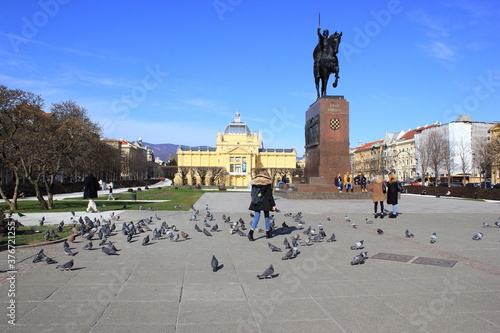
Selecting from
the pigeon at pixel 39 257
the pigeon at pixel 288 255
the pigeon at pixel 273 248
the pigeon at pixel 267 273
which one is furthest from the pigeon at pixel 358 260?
the pigeon at pixel 39 257

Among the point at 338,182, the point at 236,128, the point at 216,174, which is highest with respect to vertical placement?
the point at 236,128

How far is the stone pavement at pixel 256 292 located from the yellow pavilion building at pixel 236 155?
4315 inches

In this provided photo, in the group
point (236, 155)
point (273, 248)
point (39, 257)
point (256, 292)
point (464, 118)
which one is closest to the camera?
point (256, 292)

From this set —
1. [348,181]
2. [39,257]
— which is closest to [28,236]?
[39,257]

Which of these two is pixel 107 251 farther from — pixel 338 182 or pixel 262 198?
pixel 338 182

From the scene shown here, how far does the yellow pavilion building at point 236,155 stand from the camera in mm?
125925

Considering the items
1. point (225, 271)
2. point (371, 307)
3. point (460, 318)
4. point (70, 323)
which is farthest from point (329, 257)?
point (70, 323)

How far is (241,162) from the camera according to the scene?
130750 mm

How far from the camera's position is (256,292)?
576cm

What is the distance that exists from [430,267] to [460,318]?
106 inches

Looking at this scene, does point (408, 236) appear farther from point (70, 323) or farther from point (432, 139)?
point (432, 139)

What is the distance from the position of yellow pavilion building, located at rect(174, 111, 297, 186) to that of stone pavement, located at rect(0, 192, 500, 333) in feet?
360

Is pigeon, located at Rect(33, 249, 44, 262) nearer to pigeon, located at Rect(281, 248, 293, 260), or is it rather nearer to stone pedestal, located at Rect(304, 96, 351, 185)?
pigeon, located at Rect(281, 248, 293, 260)

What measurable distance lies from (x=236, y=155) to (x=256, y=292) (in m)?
125
